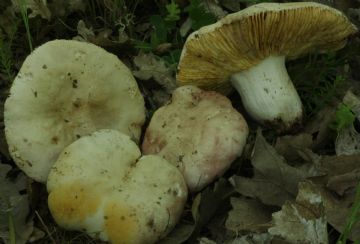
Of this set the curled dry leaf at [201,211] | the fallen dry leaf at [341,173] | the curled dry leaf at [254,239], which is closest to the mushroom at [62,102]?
the curled dry leaf at [201,211]

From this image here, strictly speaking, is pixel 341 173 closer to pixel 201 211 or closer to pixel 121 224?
pixel 201 211

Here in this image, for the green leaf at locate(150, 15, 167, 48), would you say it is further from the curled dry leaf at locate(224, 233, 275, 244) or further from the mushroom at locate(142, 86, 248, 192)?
the curled dry leaf at locate(224, 233, 275, 244)

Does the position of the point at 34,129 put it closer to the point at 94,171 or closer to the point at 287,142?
the point at 94,171

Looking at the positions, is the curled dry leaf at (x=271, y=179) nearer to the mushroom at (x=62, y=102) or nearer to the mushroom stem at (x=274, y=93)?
the mushroom stem at (x=274, y=93)

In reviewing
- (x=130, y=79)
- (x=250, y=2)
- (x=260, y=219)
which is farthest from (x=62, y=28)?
(x=260, y=219)

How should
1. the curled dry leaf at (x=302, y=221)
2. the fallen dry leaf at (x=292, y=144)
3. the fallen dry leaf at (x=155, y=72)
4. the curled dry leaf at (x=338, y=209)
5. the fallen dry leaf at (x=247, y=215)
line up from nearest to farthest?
the curled dry leaf at (x=302, y=221), the curled dry leaf at (x=338, y=209), the fallen dry leaf at (x=247, y=215), the fallen dry leaf at (x=292, y=144), the fallen dry leaf at (x=155, y=72)

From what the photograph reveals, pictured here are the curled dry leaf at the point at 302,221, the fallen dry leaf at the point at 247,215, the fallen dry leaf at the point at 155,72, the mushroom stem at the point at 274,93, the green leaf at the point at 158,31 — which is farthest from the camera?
the green leaf at the point at 158,31
